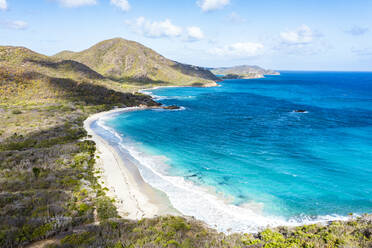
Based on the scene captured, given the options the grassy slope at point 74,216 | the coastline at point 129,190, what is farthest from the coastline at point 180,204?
the grassy slope at point 74,216

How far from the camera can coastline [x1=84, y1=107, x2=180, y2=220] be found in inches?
941

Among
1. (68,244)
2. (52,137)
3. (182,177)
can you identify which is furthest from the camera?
(52,137)

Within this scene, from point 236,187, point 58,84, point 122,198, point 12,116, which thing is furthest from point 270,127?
point 58,84

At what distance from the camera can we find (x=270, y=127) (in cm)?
6438

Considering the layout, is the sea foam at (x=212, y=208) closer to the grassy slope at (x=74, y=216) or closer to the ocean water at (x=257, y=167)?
the ocean water at (x=257, y=167)

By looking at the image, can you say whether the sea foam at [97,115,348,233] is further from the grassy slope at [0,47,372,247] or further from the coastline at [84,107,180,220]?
the grassy slope at [0,47,372,247]

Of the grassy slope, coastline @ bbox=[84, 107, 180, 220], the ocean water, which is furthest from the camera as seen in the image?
the ocean water

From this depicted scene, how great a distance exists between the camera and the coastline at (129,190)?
2391 centimetres

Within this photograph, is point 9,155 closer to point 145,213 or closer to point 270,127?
point 145,213

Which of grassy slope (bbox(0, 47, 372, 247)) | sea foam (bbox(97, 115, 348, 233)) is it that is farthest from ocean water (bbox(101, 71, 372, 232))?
grassy slope (bbox(0, 47, 372, 247))

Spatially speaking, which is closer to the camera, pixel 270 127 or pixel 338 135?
pixel 338 135

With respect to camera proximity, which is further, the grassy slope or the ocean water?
the ocean water

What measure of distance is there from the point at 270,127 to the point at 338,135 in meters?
17.3

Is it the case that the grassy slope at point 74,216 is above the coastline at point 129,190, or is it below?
above
